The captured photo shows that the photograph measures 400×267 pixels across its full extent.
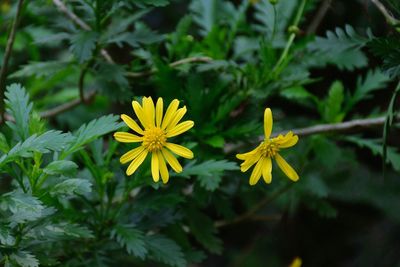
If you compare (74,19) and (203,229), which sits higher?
(74,19)

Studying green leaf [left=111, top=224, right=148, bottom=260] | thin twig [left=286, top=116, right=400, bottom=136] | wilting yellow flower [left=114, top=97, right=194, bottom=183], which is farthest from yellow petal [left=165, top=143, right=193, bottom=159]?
thin twig [left=286, top=116, right=400, bottom=136]

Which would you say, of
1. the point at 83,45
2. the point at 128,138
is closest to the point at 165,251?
the point at 128,138

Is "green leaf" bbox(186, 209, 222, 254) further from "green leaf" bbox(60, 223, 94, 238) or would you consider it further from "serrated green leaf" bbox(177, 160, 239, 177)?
"green leaf" bbox(60, 223, 94, 238)

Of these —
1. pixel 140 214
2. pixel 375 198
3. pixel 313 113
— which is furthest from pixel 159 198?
pixel 313 113

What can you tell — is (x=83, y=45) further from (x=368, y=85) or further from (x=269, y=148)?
(x=368, y=85)

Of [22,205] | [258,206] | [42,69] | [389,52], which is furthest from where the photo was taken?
[258,206]
